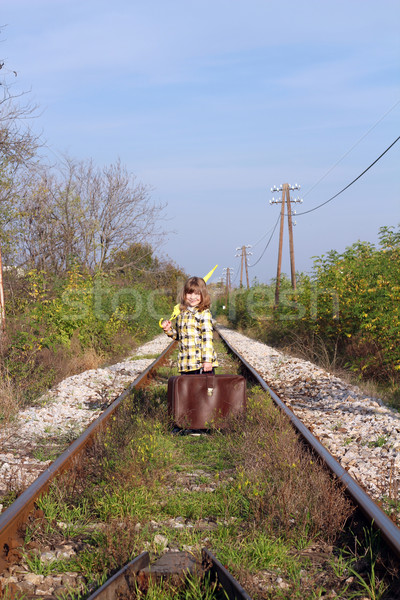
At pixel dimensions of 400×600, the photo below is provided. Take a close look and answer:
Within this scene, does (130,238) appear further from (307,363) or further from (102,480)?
(102,480)

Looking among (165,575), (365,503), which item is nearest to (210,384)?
(365,503)

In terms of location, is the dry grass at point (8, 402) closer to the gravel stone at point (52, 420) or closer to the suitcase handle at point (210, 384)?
the gravel stone at point (52, 420)

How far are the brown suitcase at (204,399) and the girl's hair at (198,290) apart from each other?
785 millimetres

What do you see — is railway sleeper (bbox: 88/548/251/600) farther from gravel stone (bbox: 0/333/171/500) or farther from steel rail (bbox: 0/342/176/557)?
gravel stone (bbox: 0/333/171/500)

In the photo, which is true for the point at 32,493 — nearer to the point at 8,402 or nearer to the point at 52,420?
the point at 52,420

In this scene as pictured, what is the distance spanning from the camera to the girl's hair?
255 inches

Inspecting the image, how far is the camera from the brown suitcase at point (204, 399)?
6.32 m

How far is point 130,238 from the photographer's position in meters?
29.4

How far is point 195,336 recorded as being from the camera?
663 centimetres

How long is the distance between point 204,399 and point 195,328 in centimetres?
81

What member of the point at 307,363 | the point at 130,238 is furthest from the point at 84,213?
the point at 307,363

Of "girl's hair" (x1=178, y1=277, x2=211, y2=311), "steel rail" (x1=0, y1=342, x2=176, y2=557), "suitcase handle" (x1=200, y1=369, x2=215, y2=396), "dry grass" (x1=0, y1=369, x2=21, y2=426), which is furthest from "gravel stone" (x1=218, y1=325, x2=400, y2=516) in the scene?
"dry grass" (x1=0, y1=369, x2=21, y2=426)

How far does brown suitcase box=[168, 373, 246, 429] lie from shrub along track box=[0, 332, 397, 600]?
81 cm

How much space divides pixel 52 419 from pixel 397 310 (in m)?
5.53
